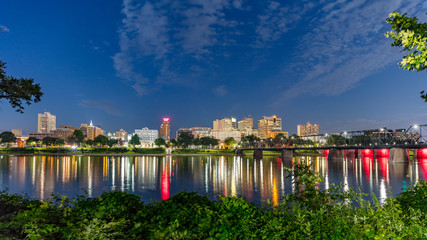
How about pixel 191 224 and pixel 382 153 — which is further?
pixel 382 153

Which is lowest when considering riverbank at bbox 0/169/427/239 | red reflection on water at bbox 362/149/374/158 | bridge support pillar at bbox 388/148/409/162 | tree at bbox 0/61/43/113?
red reflection on water at bbox 362/149/374/158

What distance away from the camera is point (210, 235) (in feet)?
20.7

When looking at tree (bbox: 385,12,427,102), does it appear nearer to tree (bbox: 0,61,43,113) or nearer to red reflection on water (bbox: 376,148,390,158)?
tree (bbox: 0,61,43,113)

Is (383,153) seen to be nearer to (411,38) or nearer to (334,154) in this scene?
(334,154)

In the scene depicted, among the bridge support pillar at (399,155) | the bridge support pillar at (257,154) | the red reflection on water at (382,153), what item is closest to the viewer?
the bridge support pillar at (399,155)

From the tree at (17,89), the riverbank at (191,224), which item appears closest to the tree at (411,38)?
the riverbank at (191,224)

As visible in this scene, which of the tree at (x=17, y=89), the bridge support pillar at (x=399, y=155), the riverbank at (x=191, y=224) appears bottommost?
the bridge support pillar at (x=399, y=155)

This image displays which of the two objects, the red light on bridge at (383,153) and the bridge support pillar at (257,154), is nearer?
the red light on bridge at (383,153)

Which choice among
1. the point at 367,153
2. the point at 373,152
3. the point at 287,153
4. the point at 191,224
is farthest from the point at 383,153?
the point at 191,224

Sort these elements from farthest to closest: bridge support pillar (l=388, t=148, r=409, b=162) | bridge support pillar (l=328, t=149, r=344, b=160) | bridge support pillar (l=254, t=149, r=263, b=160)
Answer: bridge support pillar (l=254, t=149, r=263, b=160), bridge support pillar (l=328, t=149, r=344, b=160), bridge support pillar (l=388, t=148, r=409, b=162)

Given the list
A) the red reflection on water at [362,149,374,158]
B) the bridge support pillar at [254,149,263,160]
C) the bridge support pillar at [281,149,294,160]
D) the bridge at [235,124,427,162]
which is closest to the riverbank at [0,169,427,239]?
the bridge at [235,124,427,162]

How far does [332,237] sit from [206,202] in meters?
3.93

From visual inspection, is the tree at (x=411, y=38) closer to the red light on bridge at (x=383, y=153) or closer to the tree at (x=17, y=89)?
the tree at (x=17, y=89)

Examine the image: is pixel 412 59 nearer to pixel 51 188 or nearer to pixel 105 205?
pixel 105 205
